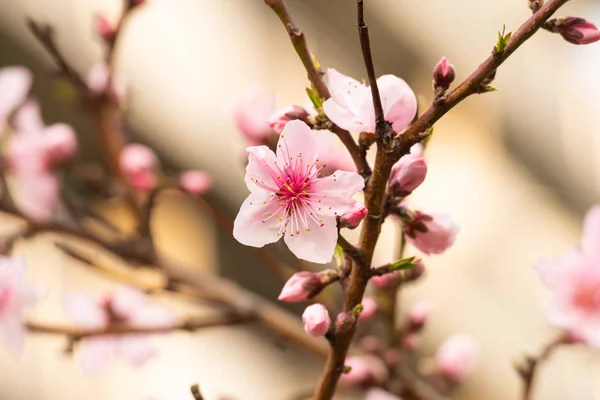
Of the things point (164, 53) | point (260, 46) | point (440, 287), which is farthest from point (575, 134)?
point (164, 53)

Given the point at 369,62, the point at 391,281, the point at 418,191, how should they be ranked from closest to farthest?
the point at 369,62, the point at 391,281, the point at 418,191

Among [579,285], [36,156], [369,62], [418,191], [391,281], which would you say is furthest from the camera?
[418,191]

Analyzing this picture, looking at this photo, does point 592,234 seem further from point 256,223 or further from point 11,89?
point 11,89

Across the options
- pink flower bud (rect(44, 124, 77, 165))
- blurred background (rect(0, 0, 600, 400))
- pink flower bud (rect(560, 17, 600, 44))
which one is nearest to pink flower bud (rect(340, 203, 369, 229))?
pink flower bud (rect(560, 17, 600, 44))

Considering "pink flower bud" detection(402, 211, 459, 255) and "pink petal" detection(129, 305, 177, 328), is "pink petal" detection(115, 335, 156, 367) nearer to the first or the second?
"pink petal" detection(129, 305, 177, 328)

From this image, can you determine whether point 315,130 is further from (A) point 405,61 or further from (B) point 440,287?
(B) point 440,287

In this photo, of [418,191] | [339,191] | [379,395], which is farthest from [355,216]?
[418,191]

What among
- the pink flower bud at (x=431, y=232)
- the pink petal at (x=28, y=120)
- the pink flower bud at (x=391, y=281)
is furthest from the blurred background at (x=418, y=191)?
the pink flower bud at (x=431, y=232)
